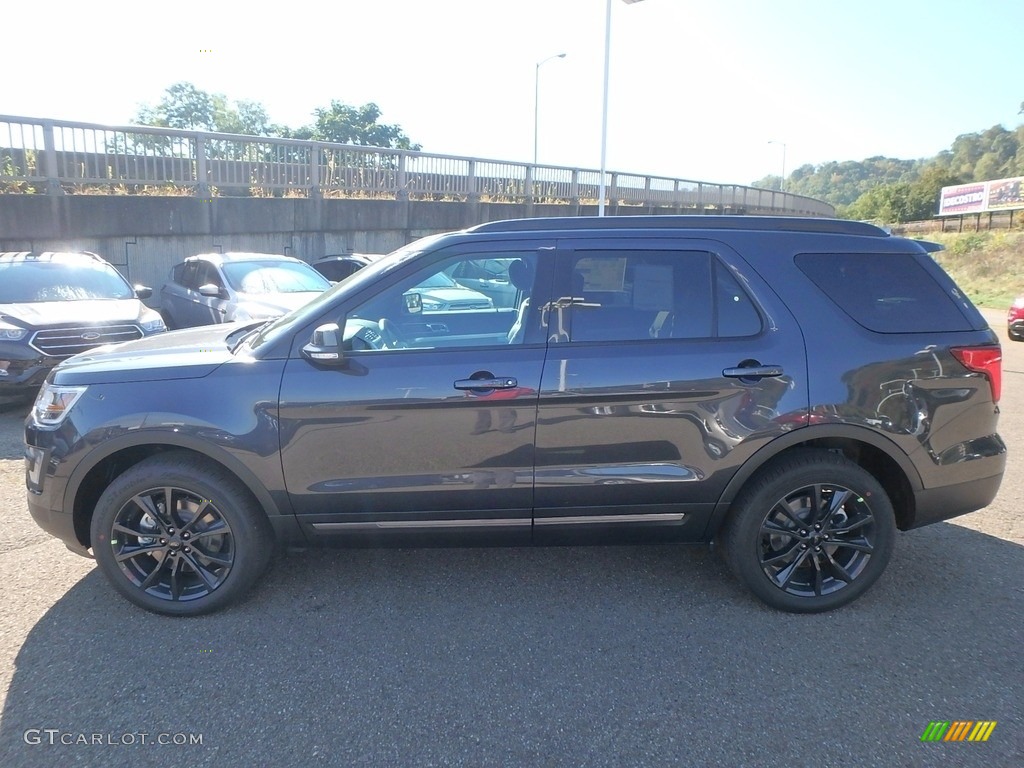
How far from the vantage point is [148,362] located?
3.55 meters

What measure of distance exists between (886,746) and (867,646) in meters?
0.72

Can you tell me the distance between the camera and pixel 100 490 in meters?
3.66

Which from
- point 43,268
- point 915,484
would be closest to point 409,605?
point 915,484

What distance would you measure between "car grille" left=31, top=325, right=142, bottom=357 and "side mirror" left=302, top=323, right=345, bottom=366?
5.19m

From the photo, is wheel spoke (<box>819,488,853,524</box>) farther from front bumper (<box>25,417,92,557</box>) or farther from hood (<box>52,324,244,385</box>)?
front bumper (<box>25,417,92,557</box>)

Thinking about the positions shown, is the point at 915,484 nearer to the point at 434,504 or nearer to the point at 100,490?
the point at 434,504

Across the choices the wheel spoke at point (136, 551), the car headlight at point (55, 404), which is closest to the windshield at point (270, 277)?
the car headlight at point (55, 404)

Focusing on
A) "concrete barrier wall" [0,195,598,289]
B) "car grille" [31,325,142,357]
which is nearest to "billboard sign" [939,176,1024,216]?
"concrete barrier wall" [0,195,598,289]

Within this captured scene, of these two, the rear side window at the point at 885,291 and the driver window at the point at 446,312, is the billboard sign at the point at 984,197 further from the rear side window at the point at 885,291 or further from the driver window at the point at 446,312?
the driver window at the point at 446,312

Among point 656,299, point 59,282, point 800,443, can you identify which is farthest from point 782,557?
point 59,282

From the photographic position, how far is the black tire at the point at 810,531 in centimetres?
353

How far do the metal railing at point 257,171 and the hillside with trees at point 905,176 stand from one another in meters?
57.3

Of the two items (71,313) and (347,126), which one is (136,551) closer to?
(71,313)

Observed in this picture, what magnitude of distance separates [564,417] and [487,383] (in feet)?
1.27
